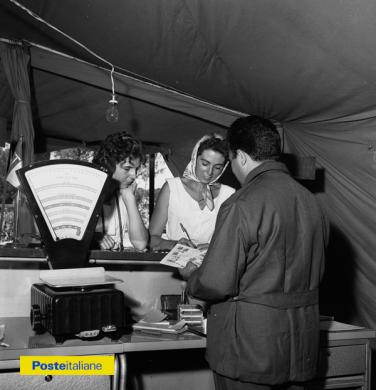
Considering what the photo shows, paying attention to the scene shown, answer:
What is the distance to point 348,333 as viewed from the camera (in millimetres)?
2283

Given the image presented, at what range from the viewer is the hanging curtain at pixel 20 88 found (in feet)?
12.3

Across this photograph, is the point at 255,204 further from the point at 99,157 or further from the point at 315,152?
the point at 315,152

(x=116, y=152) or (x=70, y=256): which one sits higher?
(x=116, y=152)

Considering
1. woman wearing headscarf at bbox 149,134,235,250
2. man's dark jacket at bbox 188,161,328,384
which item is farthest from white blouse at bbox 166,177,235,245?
man's dark jacket at bbox 188,161,328,384

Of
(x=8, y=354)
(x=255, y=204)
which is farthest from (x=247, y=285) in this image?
(x=8, y=354)

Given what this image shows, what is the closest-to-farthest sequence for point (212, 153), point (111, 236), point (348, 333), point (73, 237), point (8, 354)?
point (8, 354)
point (73, 237)
point (348, 333)
point (111, 236)
point (212, 153)

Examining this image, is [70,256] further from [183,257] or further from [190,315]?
[190,315]

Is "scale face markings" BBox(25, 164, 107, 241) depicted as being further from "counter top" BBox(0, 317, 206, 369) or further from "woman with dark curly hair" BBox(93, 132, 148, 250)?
"woman with dark curly hair" BBox(93, 132, 148, 250)

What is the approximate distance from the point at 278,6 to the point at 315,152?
6.05 ft

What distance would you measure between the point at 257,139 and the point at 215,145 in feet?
3.60

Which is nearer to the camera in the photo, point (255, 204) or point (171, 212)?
point (255, 204)

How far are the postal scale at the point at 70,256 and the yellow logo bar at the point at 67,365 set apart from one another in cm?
7

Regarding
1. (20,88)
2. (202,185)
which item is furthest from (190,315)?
(20,88)

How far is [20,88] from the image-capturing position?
12.5 feet
